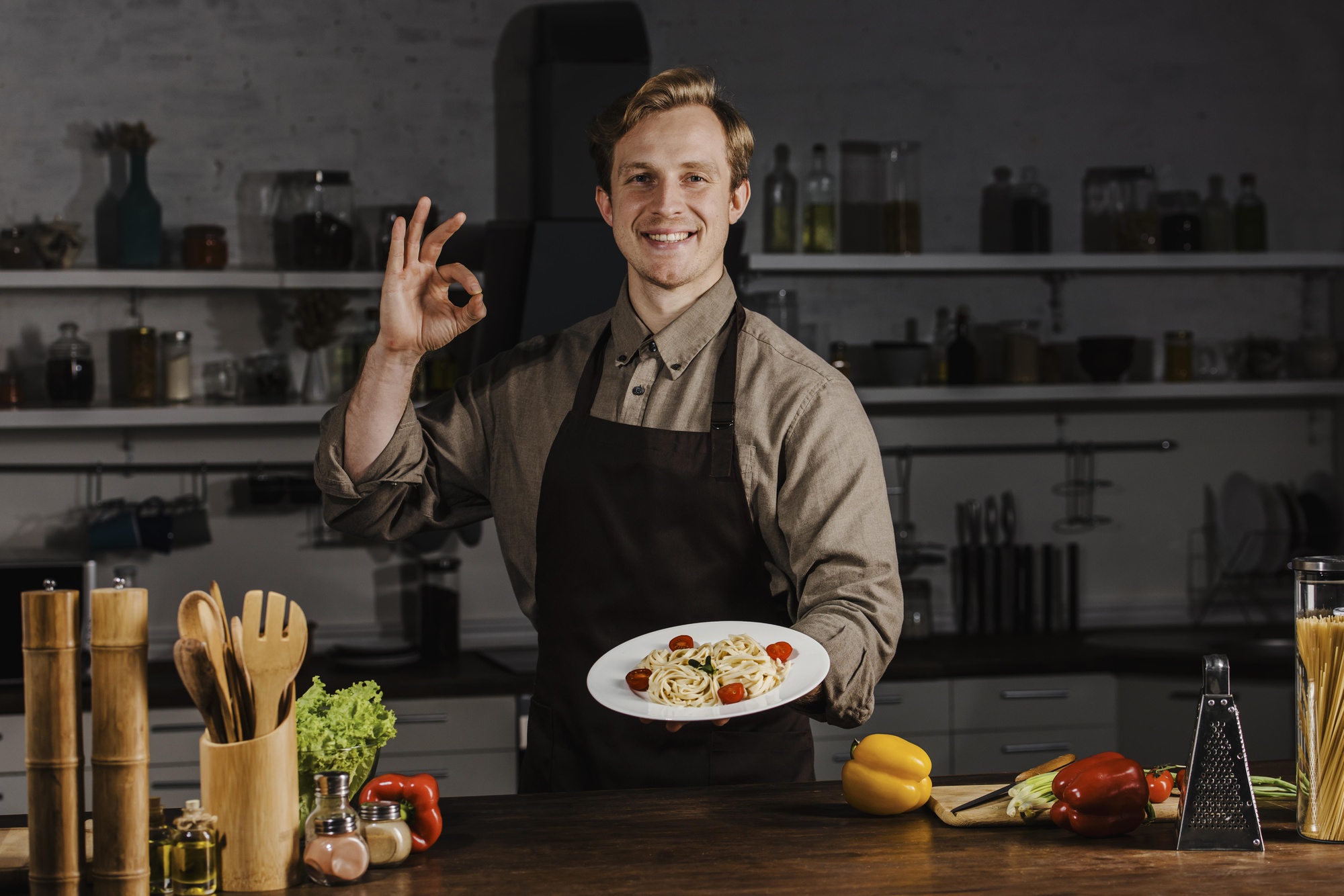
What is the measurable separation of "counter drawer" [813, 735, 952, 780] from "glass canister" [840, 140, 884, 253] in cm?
154

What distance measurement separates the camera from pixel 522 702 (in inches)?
134

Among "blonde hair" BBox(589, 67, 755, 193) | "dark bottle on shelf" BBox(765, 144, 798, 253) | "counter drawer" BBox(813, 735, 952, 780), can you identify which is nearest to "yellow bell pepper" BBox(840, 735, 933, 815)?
"blonde hair" BBox(589, 67, 755, 193)

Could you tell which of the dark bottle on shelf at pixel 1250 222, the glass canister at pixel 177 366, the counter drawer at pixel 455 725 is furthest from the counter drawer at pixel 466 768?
the dark bottle on shelf at pixel 1250 222

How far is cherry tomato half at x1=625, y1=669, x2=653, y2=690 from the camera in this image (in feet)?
4.87

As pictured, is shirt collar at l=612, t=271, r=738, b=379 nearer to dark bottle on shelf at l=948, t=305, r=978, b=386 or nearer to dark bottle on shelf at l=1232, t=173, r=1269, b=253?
dark bottle on shelf at l=948, t=305, r=978, b=386

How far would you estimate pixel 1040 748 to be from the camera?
11.9ft

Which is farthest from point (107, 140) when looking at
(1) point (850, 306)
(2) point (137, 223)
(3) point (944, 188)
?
(3) point (944, 188)

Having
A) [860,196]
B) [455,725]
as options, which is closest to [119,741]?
[455,725]

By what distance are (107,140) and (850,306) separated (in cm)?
237

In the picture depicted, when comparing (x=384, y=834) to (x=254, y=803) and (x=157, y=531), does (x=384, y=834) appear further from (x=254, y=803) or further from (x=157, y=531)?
(x=157, y=531)

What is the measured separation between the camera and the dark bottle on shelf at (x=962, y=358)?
157 inches

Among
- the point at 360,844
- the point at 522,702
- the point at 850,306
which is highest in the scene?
the point at 850,306

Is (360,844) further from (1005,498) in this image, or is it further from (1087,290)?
(1087,290)

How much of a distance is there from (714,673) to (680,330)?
0.68m
